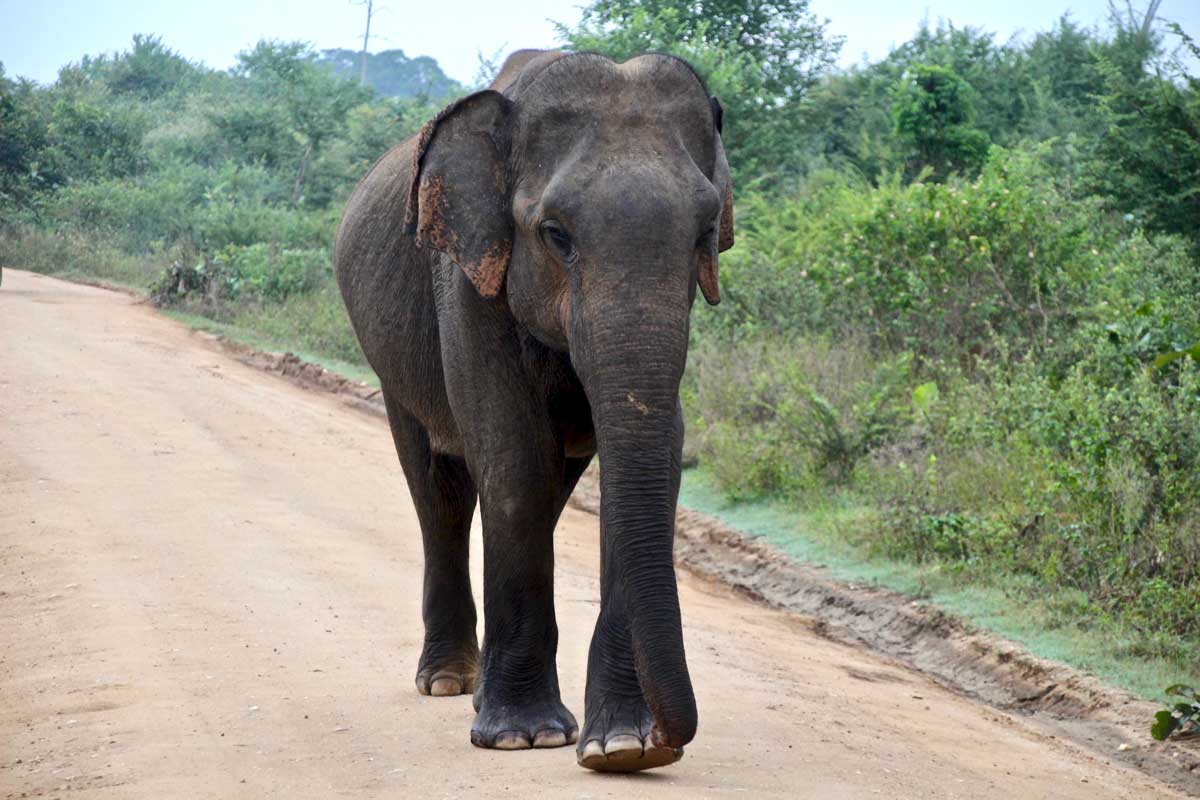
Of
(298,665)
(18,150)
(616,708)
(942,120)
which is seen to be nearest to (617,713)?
(616,708)

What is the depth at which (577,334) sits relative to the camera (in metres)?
4.59

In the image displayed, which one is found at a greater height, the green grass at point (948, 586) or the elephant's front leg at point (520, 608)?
the elephant's front leg at point (520, 608)

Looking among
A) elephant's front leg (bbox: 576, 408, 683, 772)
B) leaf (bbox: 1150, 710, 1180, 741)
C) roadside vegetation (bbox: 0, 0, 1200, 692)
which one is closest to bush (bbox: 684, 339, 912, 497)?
roadside vegetation (bbox: 0, 0, 1200, 692)

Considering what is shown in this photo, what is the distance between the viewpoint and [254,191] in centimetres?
3475

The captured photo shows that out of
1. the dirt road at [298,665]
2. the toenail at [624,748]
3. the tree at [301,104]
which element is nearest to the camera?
the toenail at [624,748]

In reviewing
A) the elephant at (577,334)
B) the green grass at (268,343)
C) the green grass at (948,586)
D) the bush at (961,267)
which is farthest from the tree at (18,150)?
the elephant at (577,334)

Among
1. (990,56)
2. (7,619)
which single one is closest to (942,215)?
(7,619)

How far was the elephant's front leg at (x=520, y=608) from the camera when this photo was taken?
511cm

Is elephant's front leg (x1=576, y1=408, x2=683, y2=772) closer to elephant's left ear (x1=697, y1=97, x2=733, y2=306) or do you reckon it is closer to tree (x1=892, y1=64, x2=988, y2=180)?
elephant's left ear (x1=697, y1=97, x2=733, y2=306)

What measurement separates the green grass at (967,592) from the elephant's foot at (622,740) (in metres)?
4.01

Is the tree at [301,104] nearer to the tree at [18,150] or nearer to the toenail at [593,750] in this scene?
the tree at [18,150]

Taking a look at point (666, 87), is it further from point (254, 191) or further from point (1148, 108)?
point (254, 191)

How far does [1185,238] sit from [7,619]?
9.72 meters

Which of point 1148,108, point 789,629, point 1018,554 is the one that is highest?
point 1148,108
